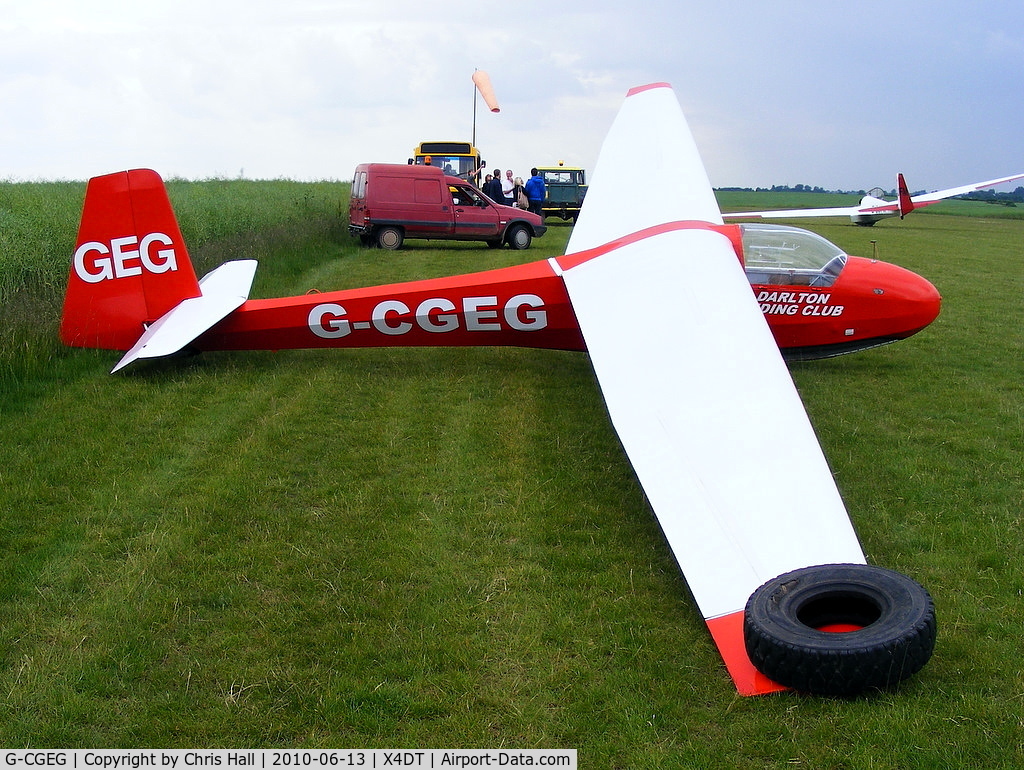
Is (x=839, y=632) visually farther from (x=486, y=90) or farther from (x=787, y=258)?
(x=486, y=90)

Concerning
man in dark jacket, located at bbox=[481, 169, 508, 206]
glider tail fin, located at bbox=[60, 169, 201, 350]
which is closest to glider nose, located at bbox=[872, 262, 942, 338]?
glider tail fin, located at bbox=[60, 169, 201, 350]

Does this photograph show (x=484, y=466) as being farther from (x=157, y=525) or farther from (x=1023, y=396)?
(x=1023, y=396)

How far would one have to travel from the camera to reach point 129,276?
8.38 meters

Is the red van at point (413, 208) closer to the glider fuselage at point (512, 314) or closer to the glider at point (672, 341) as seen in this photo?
the glider at point (672, 341)

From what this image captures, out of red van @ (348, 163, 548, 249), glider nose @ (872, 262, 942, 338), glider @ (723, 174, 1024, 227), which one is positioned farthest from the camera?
glider @ (723, 174, 1024, 227)

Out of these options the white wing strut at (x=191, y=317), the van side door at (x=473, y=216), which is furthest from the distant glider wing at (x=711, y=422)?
the van side door at (x=473, y=216)

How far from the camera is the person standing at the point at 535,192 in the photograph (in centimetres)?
3094

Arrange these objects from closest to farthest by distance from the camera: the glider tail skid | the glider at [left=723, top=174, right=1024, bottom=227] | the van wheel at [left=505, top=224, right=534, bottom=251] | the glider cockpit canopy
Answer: the glider tail skid, the glider cockpit canopy, the van wheel at [left=505, top=224, right=534, bottom=251], the glider at [left=723, top=174, right=1024, bottom=227]

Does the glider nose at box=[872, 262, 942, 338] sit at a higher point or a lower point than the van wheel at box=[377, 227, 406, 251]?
higher

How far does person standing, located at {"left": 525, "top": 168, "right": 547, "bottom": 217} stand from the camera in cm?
3094

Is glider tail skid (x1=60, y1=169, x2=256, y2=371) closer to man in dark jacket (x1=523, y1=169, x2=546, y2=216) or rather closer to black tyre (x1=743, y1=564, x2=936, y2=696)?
black tyre (x1=743, y1=564, x2=936, y2=696)

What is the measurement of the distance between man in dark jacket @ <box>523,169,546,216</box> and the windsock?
10.9ft

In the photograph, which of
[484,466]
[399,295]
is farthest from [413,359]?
[484,466]

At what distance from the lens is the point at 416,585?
4629 mm
